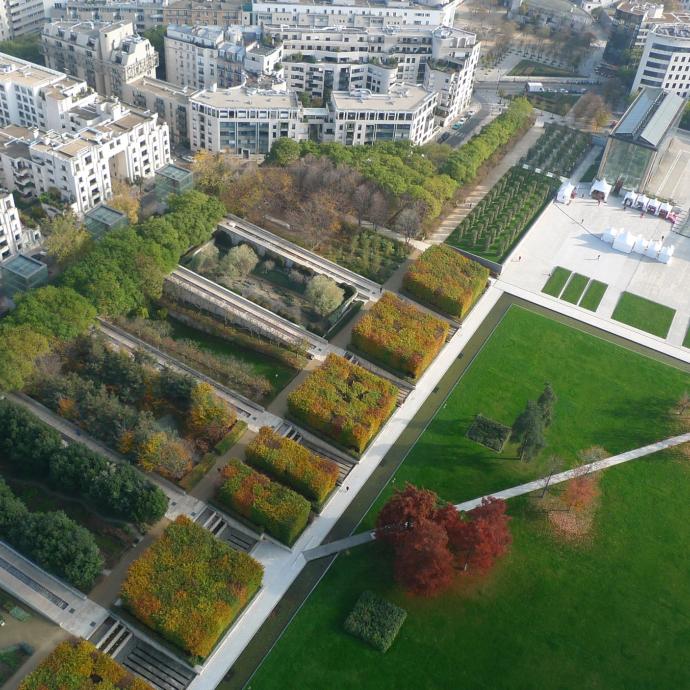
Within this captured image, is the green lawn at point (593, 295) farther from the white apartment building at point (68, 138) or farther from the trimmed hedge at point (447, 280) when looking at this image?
the white apartment building at point (68, 138)

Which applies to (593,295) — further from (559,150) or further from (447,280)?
(559,150)

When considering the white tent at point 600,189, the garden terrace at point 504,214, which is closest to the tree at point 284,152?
the garden terrace at point 504,214

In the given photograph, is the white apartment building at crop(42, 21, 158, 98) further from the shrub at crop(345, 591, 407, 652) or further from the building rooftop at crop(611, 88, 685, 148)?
the shrub at crop(345, 591, 407, 652)

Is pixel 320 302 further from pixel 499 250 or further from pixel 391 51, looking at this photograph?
pixel 391 51

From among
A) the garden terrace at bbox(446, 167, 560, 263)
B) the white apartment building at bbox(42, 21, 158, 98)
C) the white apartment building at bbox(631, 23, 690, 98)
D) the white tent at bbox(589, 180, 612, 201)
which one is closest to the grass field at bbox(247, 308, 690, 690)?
the garden terrace at bbox(446, 167, 560, 263)

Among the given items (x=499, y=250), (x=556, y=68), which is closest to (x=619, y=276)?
(x=499, y=250)
